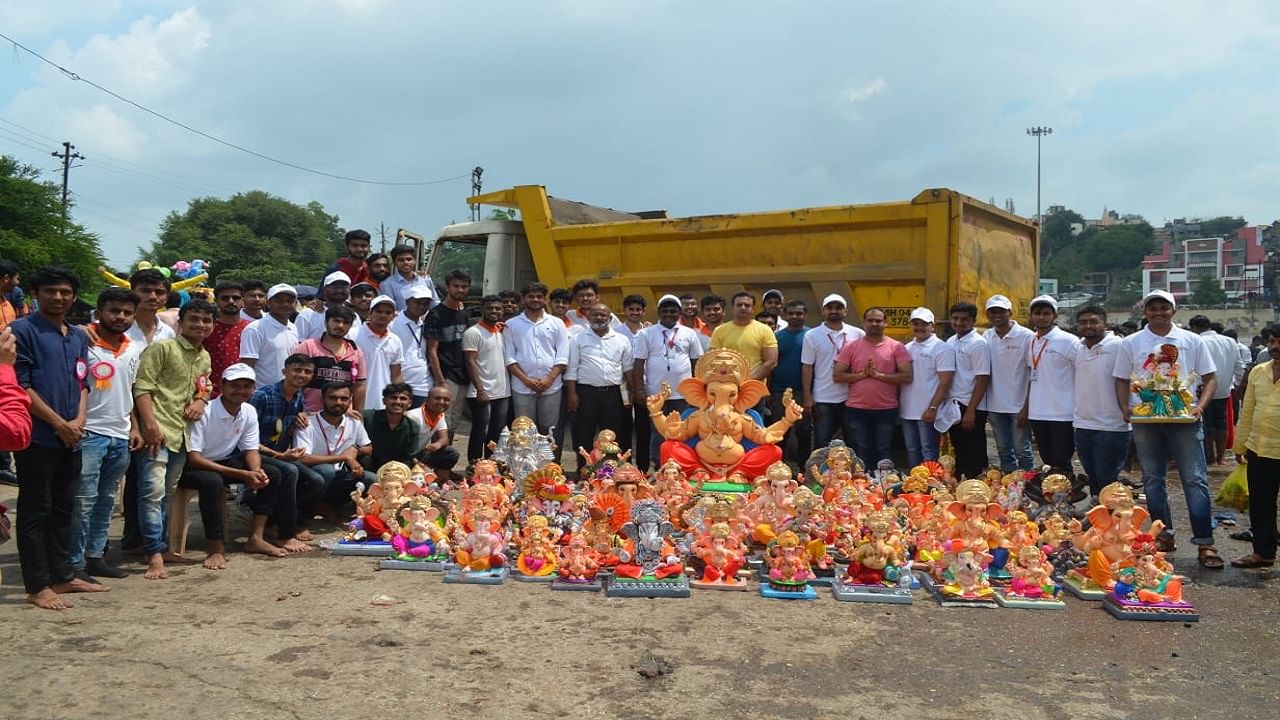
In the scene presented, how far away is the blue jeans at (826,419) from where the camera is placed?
8.06m

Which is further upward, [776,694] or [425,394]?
[425,394]

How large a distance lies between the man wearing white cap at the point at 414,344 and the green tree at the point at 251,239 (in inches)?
1095

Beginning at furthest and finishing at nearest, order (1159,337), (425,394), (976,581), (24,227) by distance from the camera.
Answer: (24,227) < (425,394) < (1159,337) < (976,581)

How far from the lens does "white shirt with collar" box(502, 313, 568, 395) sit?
823cm

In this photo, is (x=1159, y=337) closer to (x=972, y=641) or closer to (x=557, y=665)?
(x=972, y=641)

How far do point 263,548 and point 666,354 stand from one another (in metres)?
3.77

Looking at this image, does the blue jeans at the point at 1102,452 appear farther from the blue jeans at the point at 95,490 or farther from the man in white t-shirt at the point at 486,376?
the blue jeans at the point at 95,490

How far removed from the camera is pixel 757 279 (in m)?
10.1

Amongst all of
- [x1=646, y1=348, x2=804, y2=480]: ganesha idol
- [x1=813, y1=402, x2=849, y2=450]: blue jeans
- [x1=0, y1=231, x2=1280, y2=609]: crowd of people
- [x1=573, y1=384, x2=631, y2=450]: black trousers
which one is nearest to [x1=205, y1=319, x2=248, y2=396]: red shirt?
[x1=0, y1=231, x2=1280, y2=609]: crowd of people

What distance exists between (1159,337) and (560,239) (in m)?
7.18

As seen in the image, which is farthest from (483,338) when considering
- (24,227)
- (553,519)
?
(24,227)

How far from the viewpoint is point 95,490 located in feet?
16.8

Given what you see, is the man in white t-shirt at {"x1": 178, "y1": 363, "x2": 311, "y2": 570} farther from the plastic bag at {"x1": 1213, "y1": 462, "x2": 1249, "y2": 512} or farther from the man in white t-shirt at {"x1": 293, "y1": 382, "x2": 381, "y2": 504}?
the plastic bag at {"x1": 1213, "y1": 462, "x2": 1249, "y2": 512}

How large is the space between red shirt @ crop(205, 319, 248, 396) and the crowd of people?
2 centimetres
